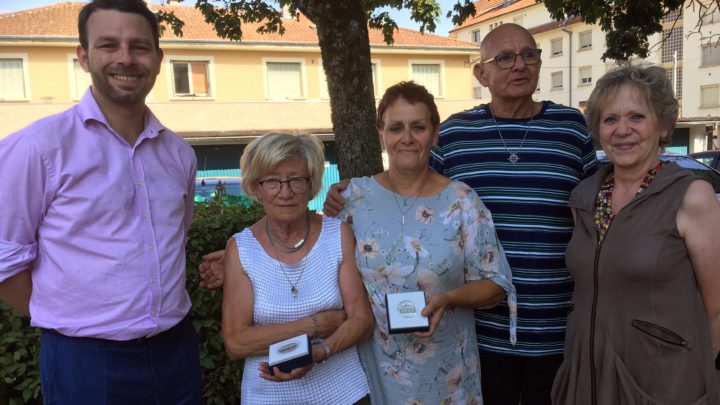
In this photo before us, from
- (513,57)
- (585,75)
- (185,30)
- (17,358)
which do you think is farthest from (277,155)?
(585,75)

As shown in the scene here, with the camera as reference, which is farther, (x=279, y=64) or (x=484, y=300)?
(x=279, y=64)

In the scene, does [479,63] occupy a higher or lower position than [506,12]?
lower

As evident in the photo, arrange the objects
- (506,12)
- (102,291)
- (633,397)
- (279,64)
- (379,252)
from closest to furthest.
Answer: (102,291), (633,397), (379,252), (279,64), (506,12)

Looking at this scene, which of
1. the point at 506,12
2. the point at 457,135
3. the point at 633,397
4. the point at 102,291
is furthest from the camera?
the point at 506,12

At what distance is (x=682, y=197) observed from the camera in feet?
6.91

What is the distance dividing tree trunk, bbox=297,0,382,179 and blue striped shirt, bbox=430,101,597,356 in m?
1.84

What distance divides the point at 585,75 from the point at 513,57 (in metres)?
47.2

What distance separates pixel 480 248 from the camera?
2.33m

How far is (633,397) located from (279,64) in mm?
22182

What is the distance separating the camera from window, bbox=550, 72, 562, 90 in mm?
46662

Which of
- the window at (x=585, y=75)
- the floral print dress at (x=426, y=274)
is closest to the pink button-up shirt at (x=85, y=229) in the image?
the floral print dress at (x=426, y=274)

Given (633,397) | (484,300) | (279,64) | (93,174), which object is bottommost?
(633,397)

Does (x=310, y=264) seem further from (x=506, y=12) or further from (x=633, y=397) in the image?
(x=506, y=12)

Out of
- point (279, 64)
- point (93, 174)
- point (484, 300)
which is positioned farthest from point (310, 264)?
point (279, 64)
